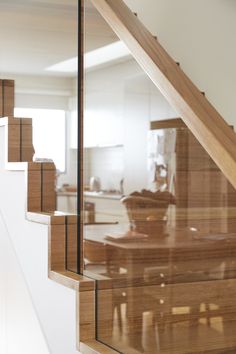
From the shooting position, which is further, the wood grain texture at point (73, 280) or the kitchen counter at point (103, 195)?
the kitchen counter at point (103, 195)

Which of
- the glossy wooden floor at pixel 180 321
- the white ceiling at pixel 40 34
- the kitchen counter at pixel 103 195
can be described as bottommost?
the glossy wooden floor at pixel 180 321

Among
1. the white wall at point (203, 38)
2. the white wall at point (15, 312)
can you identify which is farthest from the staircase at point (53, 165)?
the white wall at point (203, 38)

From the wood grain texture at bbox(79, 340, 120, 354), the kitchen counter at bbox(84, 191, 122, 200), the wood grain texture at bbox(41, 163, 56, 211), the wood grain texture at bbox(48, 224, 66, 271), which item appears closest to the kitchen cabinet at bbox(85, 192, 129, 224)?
the kitchen counter at bbox(84, 191, 122, 200)

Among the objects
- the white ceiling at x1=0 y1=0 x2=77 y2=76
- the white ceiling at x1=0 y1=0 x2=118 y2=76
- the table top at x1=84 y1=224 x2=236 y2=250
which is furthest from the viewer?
the white ceiling at x1=0 y1=0 x2=77 y2=76

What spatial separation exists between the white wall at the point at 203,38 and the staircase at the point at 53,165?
0.83m

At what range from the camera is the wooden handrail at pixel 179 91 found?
108cm

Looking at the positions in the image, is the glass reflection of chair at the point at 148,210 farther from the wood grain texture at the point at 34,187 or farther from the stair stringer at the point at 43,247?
the wood grain texture at the point at 34,187

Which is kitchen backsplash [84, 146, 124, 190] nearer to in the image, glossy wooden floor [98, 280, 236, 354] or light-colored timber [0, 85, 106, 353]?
light-colored timber [0, 85, 106, 353]

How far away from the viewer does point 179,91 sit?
47.4 inches

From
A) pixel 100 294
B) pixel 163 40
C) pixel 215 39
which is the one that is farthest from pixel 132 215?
pixel 163 40

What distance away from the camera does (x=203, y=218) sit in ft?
4.22

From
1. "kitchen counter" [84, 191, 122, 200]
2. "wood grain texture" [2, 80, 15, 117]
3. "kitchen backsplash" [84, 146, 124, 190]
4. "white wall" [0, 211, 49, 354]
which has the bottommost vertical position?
"white wall" [0, 211, 49, 354]

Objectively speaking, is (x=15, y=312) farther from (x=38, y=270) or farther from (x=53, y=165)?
(x=53, y=165)

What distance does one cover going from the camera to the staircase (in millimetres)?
1118
